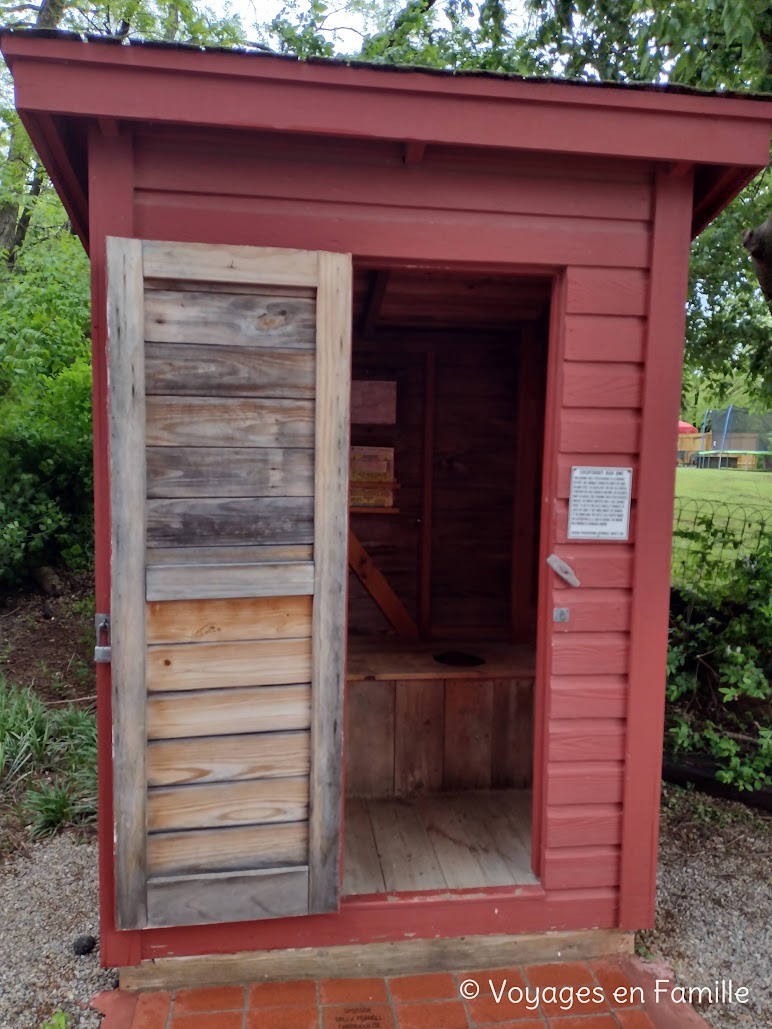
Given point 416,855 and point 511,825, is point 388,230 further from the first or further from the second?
point 511,825

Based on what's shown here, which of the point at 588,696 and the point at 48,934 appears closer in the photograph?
the point at 588,696

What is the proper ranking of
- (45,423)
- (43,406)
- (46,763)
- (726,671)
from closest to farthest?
(726,671) < (46,763) < (45,423) < (43,406)

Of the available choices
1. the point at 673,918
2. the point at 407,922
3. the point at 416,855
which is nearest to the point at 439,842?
the point at 416,855

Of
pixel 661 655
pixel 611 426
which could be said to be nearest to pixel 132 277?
pixel 611 426

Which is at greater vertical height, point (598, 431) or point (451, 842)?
point (598, 431)

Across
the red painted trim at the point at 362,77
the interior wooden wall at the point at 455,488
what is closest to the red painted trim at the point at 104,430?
the red painted trim at the point at 362,77

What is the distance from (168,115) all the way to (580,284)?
4.55 ft

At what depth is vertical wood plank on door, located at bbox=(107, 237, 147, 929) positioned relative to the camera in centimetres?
215

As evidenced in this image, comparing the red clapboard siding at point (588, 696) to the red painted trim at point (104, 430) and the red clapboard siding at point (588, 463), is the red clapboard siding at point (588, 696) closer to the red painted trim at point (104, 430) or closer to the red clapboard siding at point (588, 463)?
the red clapboard siding at point (588, 463)

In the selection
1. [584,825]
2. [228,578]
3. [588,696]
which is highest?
[228,578]

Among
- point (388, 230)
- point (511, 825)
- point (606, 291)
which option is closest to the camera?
point (388, 230)

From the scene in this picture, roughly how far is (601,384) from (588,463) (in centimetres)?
27

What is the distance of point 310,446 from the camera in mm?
2326

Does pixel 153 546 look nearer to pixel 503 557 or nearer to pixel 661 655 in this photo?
pixel 661 655
